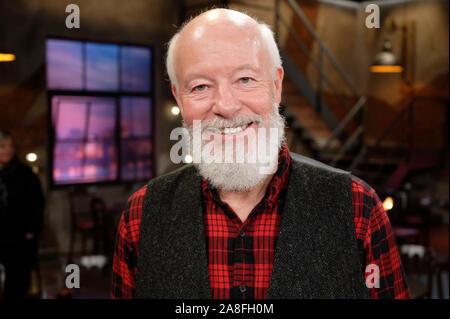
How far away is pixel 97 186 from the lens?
21.7 feet

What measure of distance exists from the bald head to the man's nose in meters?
0.11

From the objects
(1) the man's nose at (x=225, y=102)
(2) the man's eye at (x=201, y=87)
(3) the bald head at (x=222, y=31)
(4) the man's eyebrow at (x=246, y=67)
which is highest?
(3) the bald head at (x=222, y=31)

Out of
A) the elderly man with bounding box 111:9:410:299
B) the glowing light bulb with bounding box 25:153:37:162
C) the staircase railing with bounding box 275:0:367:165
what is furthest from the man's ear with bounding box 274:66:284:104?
the staircase railing with bounding box 275:0:367:165

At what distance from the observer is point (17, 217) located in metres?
4.45

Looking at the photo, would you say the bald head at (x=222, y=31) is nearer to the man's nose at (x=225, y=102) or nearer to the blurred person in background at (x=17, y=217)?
the man's nose at (x=225, y=102)

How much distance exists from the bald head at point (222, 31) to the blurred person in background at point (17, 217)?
3734 mm

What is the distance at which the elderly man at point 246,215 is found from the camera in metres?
1.11

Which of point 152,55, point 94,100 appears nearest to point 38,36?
point 94,100

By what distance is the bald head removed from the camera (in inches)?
43.9

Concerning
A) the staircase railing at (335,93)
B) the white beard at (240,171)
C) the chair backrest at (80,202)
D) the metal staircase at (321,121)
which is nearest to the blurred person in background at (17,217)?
the chair backrest at (80,202)

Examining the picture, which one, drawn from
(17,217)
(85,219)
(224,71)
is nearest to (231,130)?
(224,71)

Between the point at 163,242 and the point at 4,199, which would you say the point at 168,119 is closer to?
the point at 4,199

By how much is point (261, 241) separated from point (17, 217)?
388 cm

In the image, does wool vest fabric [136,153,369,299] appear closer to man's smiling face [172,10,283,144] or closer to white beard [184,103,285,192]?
white beard [184,103,285,192]
